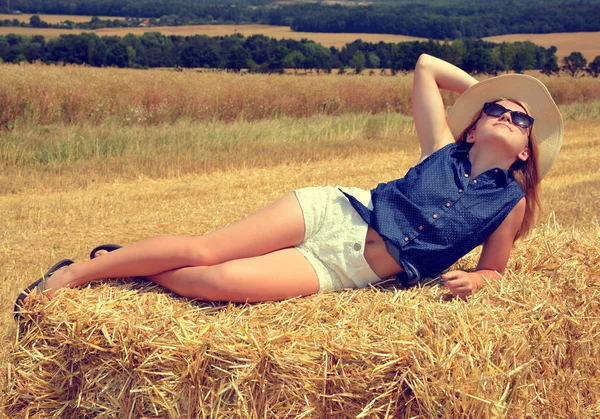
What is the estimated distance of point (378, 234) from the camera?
12.2ft

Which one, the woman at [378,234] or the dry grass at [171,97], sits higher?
the woman at [378,234]

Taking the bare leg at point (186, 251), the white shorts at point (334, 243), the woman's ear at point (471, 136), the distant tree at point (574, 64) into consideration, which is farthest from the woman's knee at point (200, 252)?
the distant tree at point (574, 64)

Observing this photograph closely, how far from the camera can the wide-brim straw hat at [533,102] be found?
158 inches

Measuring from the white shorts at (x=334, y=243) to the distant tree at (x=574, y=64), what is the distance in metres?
29.3

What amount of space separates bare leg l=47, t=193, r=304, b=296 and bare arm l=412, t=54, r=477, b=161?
1.01 m

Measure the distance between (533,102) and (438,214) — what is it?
0.92m

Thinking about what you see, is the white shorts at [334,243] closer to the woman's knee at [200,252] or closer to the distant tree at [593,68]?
the woman's knee at [200,252]

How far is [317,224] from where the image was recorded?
12.3 ft

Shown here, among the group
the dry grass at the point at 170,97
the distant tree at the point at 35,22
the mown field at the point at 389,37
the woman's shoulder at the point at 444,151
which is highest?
the woman's shoulder at the point at 444,151

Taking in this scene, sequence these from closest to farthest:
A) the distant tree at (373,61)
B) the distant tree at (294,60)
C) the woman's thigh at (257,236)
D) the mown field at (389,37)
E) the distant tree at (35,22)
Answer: the woman's thigh at (257,236), the distant tree at (294,60), the distant tree at (373,61), the mown field at (389,37), the distant tree at (35,22)

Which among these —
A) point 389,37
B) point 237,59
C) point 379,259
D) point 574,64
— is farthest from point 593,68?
point 379,259

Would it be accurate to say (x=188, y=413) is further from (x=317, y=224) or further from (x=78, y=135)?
(x=78, y=135)

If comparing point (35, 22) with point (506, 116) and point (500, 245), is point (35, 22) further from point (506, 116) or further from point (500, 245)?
point (500, 245)

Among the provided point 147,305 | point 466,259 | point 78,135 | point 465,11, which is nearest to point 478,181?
point 466,259
